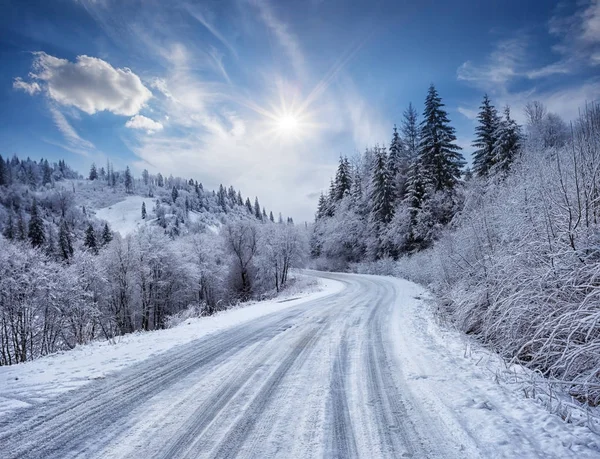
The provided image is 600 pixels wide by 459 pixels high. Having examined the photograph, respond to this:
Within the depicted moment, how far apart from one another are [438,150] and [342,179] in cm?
2305

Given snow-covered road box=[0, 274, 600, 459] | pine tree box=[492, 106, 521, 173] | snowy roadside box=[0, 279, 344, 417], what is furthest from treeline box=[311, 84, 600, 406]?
snowy roadside box=[0, 279, 344, 417]

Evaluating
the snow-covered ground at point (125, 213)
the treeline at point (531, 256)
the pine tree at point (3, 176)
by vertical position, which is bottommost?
the treeline at point (531, 256)

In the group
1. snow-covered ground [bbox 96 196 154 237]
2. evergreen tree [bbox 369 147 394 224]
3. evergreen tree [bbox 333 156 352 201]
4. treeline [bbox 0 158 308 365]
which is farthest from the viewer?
snow-covered ground [bbox 96 196 154 237]

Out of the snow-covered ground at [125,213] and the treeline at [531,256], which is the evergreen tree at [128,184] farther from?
the treeline at [531,256]

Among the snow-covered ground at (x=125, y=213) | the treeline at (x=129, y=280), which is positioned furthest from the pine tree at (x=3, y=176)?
the treeline at (x=129, y=280)

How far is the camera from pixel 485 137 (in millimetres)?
26891

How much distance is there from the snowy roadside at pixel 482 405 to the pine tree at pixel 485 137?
25.9 m

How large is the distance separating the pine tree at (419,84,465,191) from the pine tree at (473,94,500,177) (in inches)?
78.4

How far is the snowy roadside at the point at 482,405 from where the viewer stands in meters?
2.48

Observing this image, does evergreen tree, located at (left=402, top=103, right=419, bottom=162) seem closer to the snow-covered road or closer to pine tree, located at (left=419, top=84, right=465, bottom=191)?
pine tree, located at (left=419, top=84, right=465, bottom=191)

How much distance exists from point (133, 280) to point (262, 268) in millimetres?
14916

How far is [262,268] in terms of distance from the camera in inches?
1468

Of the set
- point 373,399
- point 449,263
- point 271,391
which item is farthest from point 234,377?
point 449,263

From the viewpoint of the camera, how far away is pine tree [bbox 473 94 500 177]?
2625 cm
